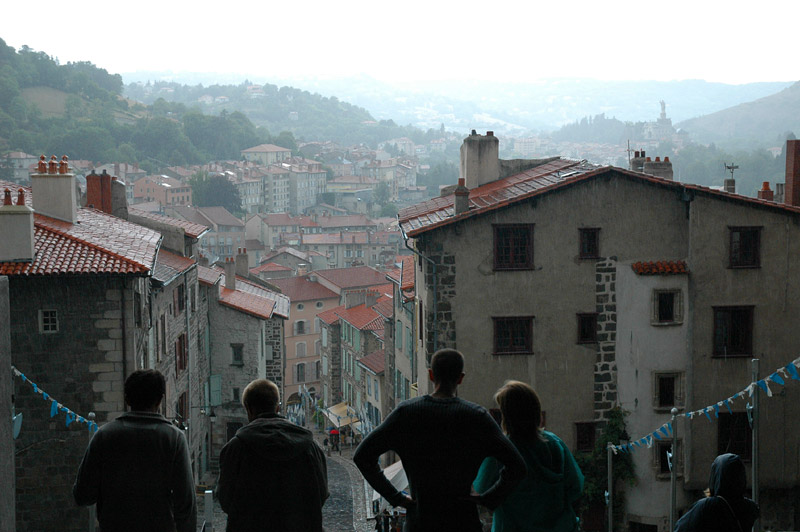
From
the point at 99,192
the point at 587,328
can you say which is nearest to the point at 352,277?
the point at 99,192

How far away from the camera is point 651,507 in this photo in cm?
2450

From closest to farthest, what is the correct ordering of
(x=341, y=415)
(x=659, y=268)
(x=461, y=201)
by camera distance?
(x=659, y=268) → (x=461, y=201) → (x=341, y=415)

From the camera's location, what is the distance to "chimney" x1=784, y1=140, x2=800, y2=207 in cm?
2711

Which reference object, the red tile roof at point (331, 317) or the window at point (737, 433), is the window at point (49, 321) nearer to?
the window at point (737, 433)

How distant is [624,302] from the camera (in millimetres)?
23922

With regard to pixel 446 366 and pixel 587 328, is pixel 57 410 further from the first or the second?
pixel 446 366

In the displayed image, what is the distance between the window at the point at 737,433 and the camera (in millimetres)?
24062

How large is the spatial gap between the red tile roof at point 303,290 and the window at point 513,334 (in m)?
53.8

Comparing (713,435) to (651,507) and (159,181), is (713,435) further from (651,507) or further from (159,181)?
(159,181)

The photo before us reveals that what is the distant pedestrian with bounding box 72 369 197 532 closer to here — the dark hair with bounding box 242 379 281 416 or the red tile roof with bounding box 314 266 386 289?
the dark hair with bounding box 242 379 281 416

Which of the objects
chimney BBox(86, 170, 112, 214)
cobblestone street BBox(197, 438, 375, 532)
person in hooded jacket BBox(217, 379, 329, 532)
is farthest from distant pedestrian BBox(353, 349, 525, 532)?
chimney BBox(86, 170, 112, 214)

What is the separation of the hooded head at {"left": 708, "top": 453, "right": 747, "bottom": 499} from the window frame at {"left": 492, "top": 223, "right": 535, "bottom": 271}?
17.0 metres

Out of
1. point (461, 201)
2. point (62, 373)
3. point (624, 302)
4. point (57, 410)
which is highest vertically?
point (461, 201)

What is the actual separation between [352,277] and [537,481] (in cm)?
7730
